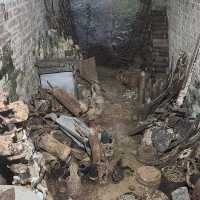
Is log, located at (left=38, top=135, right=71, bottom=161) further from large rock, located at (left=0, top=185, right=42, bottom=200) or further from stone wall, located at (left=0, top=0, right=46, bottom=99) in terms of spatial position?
large rock, located at (left=0, top=185, right=42, bottom=200)

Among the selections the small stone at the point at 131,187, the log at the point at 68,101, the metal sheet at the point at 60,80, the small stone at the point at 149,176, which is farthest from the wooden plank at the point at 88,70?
the small stone at the point at 131,187

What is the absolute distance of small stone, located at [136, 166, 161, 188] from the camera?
239 inches

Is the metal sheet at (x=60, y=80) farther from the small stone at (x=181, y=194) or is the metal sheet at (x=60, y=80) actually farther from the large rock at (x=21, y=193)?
the large rock at (x=21, y=193)

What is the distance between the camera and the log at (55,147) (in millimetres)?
6230

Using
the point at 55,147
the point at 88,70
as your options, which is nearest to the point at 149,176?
the point at 55,147

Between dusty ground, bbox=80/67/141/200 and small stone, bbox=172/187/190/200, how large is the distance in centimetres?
88

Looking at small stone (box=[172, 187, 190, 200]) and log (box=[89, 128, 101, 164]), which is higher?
log (box=[89, 128, 101, 164])

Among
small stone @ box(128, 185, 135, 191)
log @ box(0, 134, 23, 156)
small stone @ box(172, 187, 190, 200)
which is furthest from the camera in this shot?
small stone @ box(128, 185, 135, 191)

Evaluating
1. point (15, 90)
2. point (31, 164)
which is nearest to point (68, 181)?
point (31, 164)

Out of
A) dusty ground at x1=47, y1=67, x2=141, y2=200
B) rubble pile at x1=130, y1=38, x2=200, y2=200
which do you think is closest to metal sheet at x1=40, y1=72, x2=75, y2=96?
dusty ground at x1=47, y1=67, x2=141, y2=200

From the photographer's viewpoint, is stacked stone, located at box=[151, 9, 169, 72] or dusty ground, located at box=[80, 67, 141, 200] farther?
stacked stone, located at box=[151, 9, 169, 72]

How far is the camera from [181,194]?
18.1ft

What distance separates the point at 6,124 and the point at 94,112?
421 centimetres

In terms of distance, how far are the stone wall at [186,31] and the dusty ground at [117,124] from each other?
5.31 ft
